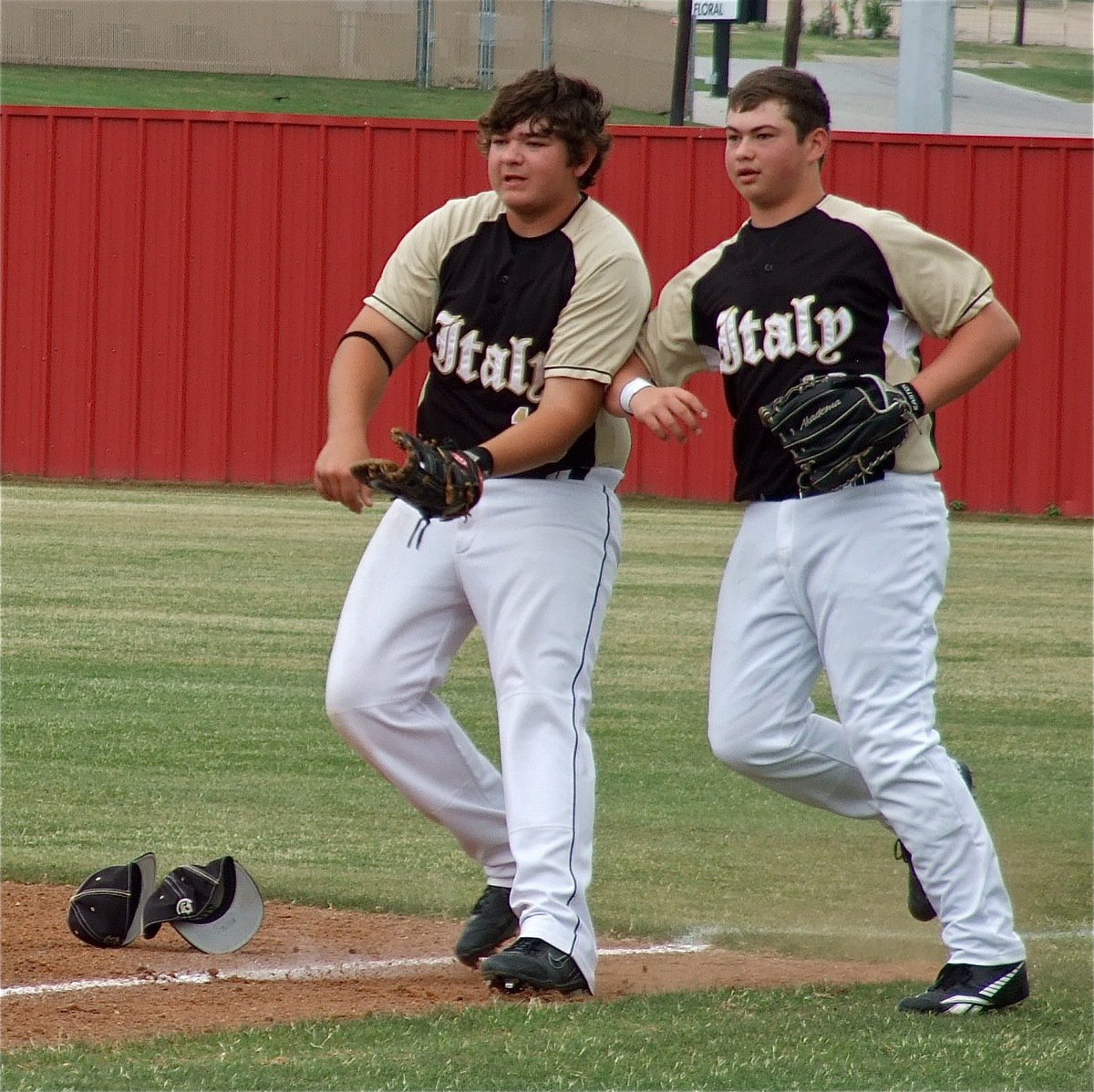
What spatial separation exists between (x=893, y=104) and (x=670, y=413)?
35188 millimetres

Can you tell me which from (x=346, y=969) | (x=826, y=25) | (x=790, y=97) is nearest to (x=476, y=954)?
(x=346, y=969)

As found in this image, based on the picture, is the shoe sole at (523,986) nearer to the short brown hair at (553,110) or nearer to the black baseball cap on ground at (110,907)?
the black baseball cap on ground at (110,907)

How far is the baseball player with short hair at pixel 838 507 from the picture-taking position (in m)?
4.10

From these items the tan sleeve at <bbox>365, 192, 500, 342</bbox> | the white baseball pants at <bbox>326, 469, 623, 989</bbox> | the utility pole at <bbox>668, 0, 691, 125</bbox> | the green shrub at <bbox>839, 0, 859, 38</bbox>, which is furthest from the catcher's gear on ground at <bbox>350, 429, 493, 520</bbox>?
the green shrub at <bbox>839, 0, 859, 38</bbox>

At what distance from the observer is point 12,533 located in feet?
45.0

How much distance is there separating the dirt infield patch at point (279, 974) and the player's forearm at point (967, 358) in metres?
1.40

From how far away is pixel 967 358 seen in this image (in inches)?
164

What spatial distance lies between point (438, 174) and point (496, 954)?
14.8 metres

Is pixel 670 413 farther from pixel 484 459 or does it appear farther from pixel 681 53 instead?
pixel 681 53

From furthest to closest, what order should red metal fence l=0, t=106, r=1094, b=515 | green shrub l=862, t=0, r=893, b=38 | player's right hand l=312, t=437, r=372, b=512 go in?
green shrub l=862, t=0, r=893, b=38
red metal fence l=0, t=106, r=1094, b=515
player's right hand l=312, t=437, r=372, b=512

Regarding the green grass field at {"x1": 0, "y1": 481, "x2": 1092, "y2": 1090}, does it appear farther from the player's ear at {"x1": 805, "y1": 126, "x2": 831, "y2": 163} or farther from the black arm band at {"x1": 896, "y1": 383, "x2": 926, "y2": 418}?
the player's ear at {"x1": 805, "y1": 126, "x2": 831, "y2": 163}

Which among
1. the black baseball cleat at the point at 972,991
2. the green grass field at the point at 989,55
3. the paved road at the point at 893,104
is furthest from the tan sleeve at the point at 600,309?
the green grass field at the point at 989,55

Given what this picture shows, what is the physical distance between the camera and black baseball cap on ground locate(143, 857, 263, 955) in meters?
4.74

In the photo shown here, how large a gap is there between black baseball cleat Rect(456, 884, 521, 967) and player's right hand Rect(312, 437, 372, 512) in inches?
39.8
